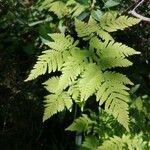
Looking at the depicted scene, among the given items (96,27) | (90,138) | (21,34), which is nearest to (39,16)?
(21,34)

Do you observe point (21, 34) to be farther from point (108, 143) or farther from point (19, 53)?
point (108, 143)

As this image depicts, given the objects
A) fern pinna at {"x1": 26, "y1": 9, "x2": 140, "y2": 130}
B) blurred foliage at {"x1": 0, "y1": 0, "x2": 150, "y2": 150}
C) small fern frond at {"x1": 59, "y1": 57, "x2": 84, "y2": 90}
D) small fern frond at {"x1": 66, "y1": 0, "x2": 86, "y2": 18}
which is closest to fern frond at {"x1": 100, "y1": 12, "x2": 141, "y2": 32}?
fern pinna at {"x1": 26, "y1": 9, "x2": 140, "y2": 130}

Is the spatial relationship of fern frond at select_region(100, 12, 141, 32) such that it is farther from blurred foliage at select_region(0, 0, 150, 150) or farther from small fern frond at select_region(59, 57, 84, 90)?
blurred foliage at select_region(0, 0, 150, 150)

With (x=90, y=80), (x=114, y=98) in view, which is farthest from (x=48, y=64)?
(x=114, y=98)

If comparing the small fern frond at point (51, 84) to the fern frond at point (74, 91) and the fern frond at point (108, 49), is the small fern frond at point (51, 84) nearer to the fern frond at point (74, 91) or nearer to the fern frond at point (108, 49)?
the fern frond at point (74, 91)

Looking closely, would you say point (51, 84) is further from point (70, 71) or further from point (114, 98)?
point (114, 98)

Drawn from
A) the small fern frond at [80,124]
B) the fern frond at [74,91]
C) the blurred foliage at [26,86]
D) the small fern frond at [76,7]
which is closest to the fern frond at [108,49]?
the fern frond at [74,91]
